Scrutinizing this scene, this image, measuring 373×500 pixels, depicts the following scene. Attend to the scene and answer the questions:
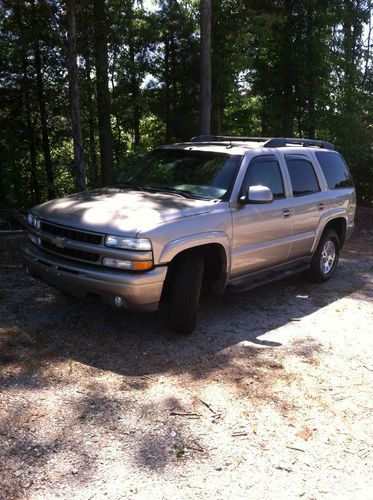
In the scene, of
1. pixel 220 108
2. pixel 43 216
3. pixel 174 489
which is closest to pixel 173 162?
pixel 43 216

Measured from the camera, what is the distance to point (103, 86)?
12.7m

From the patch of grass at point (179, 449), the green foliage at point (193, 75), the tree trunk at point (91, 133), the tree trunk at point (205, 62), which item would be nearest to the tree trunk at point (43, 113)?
the green foliage at point (193, 75)

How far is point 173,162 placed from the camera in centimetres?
596

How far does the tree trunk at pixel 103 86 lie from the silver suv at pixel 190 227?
17.2 ft

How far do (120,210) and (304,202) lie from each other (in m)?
2.75

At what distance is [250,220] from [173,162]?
1.24m

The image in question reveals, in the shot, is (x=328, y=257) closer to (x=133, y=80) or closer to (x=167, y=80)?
(x=133, y=80)

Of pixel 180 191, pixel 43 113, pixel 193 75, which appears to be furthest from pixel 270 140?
pixel 43 113

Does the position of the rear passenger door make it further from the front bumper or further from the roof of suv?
the front bumper

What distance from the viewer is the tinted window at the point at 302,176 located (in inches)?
248

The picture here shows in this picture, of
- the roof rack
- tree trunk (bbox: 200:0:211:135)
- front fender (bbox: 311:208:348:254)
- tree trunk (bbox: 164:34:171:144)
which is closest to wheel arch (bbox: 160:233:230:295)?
the roof rack

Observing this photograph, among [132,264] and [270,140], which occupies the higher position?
[270,140]

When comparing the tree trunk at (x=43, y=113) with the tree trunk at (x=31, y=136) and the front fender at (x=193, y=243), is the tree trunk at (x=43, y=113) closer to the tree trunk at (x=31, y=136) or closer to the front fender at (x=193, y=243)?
the tree trunk at (x=31, y=136)

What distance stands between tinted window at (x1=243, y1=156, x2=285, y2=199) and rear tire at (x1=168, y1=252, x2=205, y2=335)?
1.15m
